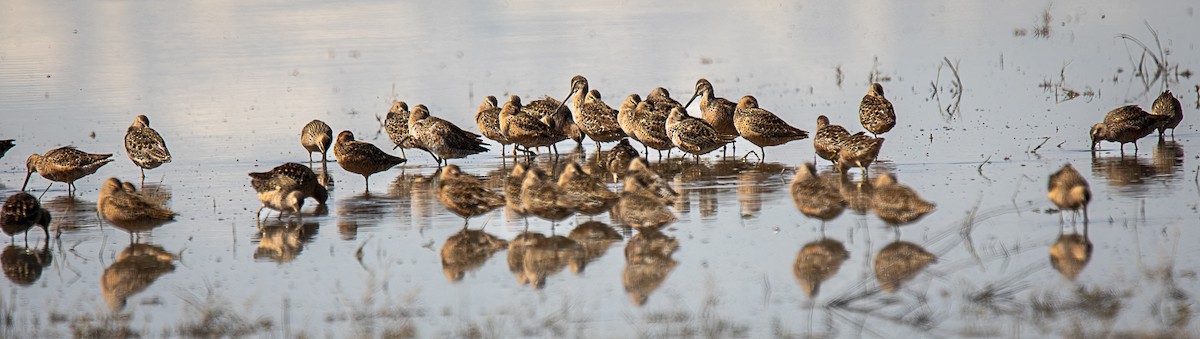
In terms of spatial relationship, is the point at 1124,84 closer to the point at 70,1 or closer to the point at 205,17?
the point at 205,17

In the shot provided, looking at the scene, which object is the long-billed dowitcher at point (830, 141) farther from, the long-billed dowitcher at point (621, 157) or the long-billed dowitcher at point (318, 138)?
the long-billed dowitcher at point (318, 138)

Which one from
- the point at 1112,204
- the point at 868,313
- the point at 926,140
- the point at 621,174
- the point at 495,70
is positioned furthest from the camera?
the point at 495,70

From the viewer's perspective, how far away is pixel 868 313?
7035 millimetres

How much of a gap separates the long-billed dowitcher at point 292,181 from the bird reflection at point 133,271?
1490mm

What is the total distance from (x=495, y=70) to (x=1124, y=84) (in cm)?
970

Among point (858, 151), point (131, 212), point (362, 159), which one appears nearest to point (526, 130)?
point (362, 159)

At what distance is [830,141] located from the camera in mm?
13023

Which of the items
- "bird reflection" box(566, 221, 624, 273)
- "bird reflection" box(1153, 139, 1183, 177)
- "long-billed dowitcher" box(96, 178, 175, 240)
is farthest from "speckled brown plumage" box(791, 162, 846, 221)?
"long-billed dowitcher" box(96, 178, 175, 240)

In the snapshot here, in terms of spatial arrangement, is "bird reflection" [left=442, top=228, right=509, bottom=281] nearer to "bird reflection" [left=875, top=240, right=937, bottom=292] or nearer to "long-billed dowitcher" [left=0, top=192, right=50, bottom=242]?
"bird reflection" [left=875, top=240, right=937, bottom=292]

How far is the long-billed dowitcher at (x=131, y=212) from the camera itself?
32.1 feet

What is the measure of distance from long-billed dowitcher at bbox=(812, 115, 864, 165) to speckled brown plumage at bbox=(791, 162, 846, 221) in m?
3.36

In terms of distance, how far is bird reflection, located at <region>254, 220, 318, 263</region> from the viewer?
9328 mm

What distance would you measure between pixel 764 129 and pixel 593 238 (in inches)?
214

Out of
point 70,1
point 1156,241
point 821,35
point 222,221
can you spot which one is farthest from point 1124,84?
point 70,1
